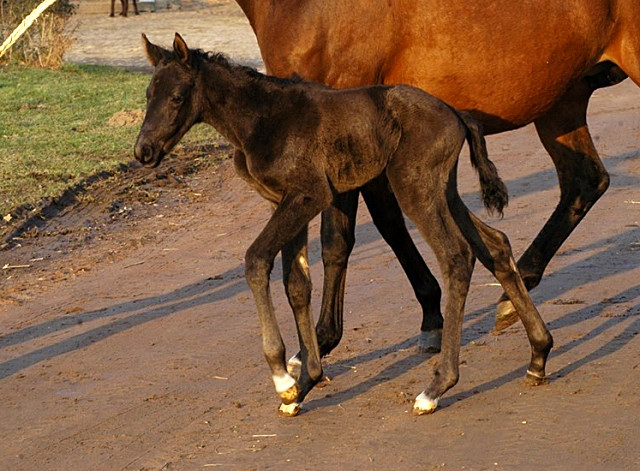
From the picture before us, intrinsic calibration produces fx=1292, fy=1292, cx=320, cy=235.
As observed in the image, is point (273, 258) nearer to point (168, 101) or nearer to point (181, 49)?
point (168, 101)

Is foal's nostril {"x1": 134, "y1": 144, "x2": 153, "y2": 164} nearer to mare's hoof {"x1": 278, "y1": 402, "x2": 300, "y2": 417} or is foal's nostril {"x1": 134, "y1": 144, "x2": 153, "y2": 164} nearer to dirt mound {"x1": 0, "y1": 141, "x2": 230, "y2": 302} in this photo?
mare's hoof {"x1": 278, "y1": 402, "x2": 300, "y2": 417}

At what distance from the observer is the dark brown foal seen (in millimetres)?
5398

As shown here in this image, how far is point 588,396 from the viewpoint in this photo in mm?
5594

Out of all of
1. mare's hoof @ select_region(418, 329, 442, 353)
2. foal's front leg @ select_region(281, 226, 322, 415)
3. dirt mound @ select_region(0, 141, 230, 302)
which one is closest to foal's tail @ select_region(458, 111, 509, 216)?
foal's front leg @ select_region(281, 226, 322, 415)

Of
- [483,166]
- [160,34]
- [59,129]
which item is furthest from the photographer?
[160,34]

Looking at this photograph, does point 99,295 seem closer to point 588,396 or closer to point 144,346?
point 144,346

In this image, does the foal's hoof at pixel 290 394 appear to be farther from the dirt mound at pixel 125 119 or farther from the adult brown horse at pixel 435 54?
the dirt mound at pixel 125 119

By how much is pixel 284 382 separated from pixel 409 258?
1.43 m

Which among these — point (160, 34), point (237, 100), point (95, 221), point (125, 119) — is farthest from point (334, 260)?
point (160, 34)

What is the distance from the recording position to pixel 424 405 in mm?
5387

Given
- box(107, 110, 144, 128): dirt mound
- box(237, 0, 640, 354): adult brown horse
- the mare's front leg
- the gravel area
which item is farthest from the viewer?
the gravel area

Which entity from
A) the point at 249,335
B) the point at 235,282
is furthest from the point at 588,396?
the point at 235,282

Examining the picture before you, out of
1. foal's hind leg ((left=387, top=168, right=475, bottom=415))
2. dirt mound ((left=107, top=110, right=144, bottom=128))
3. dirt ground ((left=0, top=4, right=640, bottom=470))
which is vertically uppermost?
foal's hind leg ((left=387, top=168, right=475, bottom=415))

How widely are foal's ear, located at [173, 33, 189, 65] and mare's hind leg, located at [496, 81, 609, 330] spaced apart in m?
2.49
